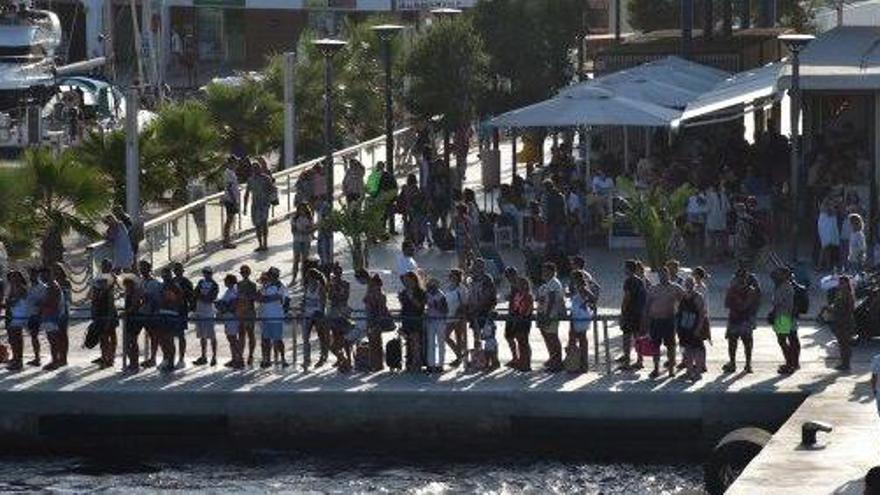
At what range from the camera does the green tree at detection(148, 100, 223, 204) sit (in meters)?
45.0

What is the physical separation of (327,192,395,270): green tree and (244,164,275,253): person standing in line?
3518mm

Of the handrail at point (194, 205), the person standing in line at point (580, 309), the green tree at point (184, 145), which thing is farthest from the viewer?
the green tree at point (184, 145)

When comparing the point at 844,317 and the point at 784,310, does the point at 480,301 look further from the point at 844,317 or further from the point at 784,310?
the point at 844,317

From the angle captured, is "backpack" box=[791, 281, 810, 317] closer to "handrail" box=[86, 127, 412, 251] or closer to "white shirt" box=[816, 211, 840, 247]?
"white shirt" box=[816, 211, 840, 247]

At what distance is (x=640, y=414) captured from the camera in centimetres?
3064

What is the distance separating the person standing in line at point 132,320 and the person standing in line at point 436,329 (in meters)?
3.44

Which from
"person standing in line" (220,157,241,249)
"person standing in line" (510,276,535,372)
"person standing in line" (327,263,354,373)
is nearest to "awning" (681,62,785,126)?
"person standing in line" (220,157,241,249)

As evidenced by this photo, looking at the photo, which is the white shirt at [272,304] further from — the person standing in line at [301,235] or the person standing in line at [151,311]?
the person standing in line at [301,235]

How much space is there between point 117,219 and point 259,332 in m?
4.67

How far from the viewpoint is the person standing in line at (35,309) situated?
32.2 metres

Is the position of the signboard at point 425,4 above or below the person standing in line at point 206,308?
above

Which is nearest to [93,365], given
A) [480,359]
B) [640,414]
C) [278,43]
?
[480,359]

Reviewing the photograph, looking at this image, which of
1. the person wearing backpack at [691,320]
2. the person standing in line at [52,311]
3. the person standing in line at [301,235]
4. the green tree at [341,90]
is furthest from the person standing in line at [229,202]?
the green tree at [341,90]

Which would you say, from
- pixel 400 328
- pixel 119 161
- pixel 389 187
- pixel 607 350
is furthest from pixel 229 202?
pixel 607 350
